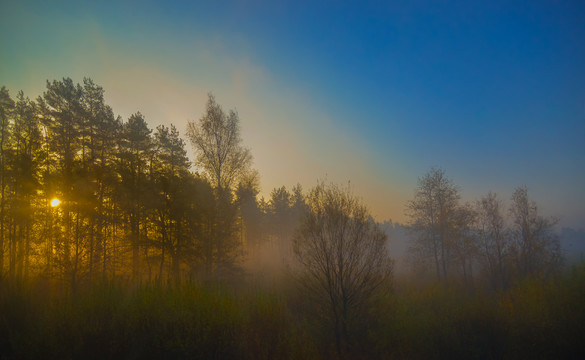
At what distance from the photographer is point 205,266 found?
1653cm

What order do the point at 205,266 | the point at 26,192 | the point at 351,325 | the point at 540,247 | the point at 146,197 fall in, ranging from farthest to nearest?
the point at 540,247, the point at 205,266, the point at 146,197, the point at 26,192, the point at 351,325

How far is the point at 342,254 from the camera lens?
7.91 metres

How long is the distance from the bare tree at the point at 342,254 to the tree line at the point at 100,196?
754 centimetres

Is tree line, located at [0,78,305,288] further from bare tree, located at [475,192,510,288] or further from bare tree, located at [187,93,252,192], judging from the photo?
bare tree, located at [475,192,510,288]

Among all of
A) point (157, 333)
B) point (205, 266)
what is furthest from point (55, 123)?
point (157, 333)

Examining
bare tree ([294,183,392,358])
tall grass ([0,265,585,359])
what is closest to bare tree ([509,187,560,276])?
tall grass ([0,265,585,359])

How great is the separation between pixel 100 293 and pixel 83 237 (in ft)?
21.7

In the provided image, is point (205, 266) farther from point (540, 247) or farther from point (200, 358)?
point (540, 247)

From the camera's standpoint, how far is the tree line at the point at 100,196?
1141 centimetres

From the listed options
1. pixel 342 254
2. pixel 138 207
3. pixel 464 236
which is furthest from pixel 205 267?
pixel 464 236

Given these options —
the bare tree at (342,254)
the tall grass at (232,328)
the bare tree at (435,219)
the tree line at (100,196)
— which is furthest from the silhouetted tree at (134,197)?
the bare tree at (435,219)

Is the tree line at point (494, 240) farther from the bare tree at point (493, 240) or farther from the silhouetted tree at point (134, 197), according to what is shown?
the silhouetted tree at point (134, 197)

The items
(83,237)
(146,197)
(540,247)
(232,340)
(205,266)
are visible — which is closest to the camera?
(232,340)

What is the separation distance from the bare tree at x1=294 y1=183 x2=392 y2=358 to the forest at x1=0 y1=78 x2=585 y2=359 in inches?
2.0
